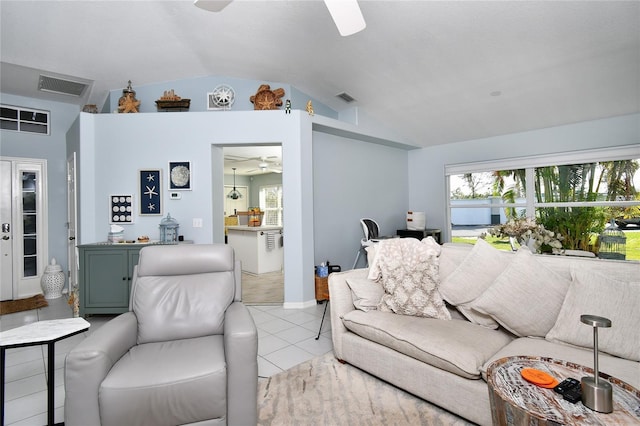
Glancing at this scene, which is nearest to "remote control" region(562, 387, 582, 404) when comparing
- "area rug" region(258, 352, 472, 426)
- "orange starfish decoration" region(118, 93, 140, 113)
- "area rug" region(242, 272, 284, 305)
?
"area rug" region(258, 352, 472, 426)

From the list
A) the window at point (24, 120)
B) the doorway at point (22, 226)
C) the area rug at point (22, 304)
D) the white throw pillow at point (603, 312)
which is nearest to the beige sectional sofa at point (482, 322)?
the white throw pillow at point (603, 312)

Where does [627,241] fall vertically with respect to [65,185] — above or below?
below

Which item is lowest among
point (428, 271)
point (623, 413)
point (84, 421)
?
point (84, 421)

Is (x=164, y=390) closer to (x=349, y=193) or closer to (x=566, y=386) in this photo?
(x=566, y=386)

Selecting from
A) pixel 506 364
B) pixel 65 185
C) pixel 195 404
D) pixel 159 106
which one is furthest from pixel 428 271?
pixel 65 185

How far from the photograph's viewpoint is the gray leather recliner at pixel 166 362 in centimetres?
143

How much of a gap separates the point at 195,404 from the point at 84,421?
0.48 metres

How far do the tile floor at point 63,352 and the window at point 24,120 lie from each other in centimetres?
264

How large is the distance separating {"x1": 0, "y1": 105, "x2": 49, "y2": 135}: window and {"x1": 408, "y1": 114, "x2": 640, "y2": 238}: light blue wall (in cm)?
630

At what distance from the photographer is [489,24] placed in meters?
2.95

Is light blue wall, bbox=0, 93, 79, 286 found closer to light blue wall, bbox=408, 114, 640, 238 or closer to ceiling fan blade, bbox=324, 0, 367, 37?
ceiling fan blade, bbox=324, 0, 367, 37

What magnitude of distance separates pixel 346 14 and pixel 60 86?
14.6ft

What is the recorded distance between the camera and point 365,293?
247cm

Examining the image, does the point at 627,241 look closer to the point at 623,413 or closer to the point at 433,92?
the point at 433,92
